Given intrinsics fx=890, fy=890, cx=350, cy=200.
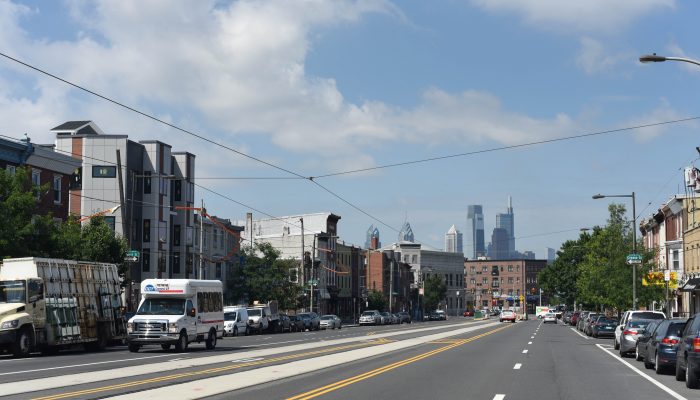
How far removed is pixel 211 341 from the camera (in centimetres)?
3619

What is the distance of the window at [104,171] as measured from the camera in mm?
68938

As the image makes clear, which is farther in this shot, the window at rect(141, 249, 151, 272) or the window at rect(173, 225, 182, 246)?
the window at rect(173, 225, 182, 246)

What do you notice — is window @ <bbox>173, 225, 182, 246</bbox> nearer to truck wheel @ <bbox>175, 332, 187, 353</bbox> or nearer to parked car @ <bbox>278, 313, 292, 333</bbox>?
parked car @ <bbox>278, 313, 292, 333</bbox>

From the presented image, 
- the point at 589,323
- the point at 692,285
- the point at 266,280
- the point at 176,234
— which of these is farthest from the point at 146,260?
the point at 692,285

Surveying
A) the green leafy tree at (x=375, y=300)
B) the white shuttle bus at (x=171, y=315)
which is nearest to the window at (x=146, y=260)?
the white shuttle bus at (x=171, y=315)

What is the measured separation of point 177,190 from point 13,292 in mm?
44461

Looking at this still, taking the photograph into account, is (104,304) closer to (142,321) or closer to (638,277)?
(142,321)

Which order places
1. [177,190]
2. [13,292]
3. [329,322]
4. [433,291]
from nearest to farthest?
[13,292] < [177,190] < [329,322] < [433,291]

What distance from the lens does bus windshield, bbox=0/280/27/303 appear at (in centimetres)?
3159

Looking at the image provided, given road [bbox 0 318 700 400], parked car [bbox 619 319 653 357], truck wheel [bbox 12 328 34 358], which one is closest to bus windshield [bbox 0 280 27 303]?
truck wheel [bbox 12 328 34 358]

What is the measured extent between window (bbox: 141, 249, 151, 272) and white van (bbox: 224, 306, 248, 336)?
1282 centimetres

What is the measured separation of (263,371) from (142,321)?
1096 cm

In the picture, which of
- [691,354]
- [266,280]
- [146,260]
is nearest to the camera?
[691,354]

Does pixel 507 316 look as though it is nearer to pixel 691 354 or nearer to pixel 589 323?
pixel 589 323
